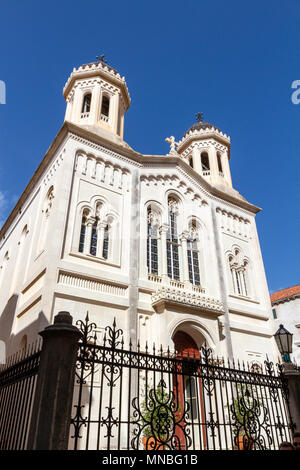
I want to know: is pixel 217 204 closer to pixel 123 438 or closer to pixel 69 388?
pixel 123 438

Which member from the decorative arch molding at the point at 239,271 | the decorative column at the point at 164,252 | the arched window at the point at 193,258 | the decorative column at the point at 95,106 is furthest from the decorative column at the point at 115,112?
the decorative arch molding at the point at 239,271

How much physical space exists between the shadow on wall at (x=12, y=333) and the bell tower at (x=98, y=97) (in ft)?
31.2

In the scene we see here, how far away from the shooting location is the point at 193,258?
54.0 feet

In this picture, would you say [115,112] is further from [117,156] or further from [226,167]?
[226,167]

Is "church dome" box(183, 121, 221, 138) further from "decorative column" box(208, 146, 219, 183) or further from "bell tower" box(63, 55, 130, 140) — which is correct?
"bell tower" box(63, 55, 130, 140)

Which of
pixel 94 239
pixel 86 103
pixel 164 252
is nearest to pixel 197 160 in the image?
pixel 86 103

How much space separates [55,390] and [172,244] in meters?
11.8

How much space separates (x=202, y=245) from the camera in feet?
56.3

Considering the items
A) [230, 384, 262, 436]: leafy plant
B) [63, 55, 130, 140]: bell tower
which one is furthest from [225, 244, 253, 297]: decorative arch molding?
[230, 384, 262, 436]: leafy plant

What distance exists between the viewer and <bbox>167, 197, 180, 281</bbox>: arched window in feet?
50.0

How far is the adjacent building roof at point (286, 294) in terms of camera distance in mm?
32219

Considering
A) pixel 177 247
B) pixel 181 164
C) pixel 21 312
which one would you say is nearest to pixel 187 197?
pixel 181 164

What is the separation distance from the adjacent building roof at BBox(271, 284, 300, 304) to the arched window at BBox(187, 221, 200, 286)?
19.2 meters

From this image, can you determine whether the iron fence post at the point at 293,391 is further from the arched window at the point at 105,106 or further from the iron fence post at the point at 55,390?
the arched window at the point at 105,106
